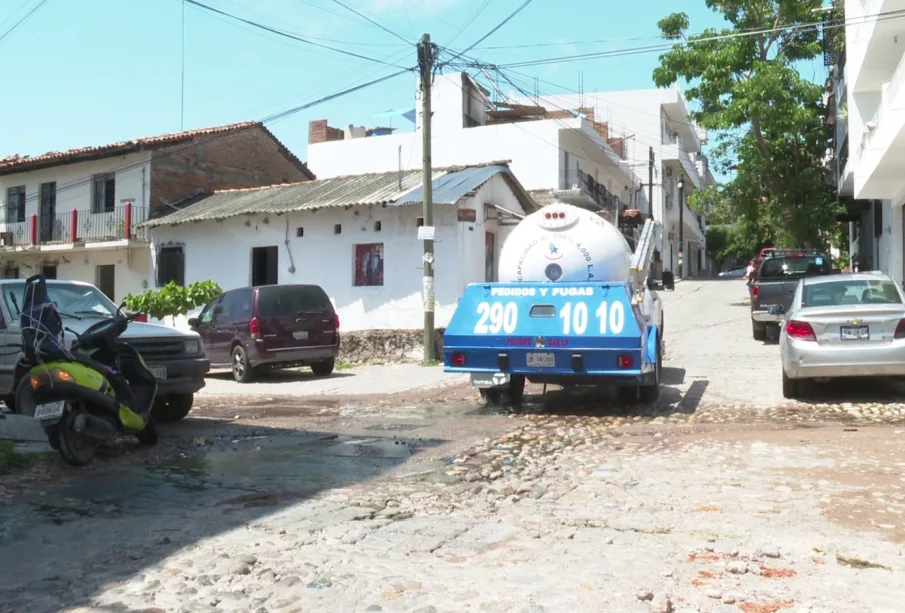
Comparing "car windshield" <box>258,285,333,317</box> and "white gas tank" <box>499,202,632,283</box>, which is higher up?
"white gas tank" <box>499,202,632,283</box>

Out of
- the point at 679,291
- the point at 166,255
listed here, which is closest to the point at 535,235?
the point at 166,255

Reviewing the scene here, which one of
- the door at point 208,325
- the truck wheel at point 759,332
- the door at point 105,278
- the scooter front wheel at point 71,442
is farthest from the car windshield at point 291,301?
the door at point 105,278

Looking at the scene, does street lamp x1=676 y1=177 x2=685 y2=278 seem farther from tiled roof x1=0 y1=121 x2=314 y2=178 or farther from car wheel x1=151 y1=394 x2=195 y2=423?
car wheel x1=151 y1=394 x2=195 y2=423

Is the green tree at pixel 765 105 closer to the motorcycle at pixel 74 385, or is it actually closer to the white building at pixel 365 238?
the white building at pixel 365 238

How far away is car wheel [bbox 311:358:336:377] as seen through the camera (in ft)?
54.7

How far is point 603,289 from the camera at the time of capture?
10266mm

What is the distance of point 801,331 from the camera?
34.6ft

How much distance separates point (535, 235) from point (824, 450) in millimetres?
4888

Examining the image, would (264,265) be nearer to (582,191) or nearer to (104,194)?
(104,194)

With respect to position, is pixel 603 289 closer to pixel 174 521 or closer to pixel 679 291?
pixel 174 521

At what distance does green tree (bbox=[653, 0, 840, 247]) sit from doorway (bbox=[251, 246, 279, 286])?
1350 cm

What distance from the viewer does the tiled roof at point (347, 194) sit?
21.3 m

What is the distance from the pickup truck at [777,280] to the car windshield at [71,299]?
1253cm

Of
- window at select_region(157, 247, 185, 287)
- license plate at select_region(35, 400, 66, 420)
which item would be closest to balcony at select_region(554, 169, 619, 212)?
window at select_region(157, 247, 185, 287)
